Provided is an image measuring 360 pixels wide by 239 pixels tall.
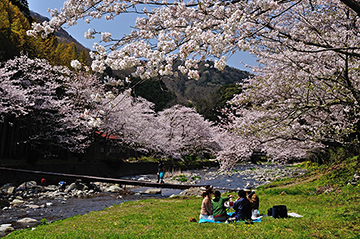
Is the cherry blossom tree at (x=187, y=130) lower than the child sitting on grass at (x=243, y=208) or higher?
higher

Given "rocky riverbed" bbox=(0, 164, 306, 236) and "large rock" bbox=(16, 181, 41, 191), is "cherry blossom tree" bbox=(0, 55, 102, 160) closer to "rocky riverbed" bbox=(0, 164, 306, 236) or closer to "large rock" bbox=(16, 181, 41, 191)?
"large rock" bbox=(16, 181, 41, 191)

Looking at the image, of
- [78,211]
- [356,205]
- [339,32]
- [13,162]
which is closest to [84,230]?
[78,211]

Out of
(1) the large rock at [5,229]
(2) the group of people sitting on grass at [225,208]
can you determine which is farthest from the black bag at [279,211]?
(1) the large rock at [5,229]

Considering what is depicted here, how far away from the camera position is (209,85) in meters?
137

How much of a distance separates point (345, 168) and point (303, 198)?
389 centimetres

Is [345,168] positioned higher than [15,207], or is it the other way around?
[345,168]

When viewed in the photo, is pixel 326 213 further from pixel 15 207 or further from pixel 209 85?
pixel 209 85

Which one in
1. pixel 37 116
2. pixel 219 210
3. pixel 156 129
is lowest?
pixel 219 210

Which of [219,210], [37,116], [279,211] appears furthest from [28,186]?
[279,211]

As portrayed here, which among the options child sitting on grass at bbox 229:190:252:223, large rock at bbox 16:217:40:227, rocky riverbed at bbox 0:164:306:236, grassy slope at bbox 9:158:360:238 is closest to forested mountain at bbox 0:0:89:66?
rocky riverbed at bbox 0:164:306:236

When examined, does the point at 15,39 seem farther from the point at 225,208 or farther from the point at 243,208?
the point at 243,208

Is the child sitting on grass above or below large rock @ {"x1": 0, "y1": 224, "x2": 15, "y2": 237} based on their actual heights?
above

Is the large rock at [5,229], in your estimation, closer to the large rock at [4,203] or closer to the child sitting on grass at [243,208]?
the large rock at [4,203]

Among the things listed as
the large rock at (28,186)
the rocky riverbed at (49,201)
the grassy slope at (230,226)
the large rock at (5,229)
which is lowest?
the rocky riverbed at (49,201)
